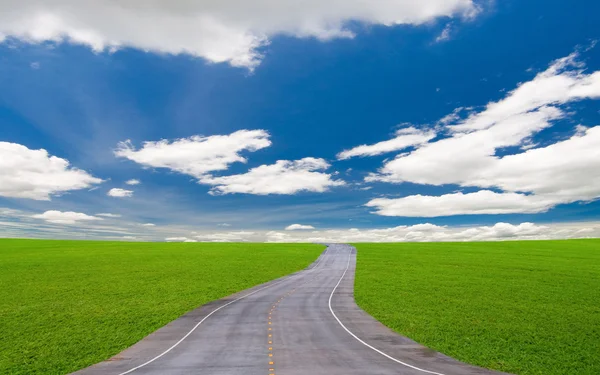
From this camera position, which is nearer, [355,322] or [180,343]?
[180,343]

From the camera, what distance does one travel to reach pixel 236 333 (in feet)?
89.0

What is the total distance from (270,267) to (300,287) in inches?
819

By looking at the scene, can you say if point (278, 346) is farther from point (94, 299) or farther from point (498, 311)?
point (94, 299)

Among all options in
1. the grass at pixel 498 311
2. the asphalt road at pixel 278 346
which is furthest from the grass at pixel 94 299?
the grass at pixel 498 311

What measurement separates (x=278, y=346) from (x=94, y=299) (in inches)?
1050

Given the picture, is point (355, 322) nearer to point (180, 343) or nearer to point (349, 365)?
point (349, 365)

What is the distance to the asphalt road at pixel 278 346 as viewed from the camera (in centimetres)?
2027

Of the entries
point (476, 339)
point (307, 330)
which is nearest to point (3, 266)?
point (307, 330)

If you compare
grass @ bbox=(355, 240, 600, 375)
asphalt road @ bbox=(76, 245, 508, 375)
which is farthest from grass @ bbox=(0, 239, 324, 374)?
grass @ bbox=(355, 240, 600, 375)

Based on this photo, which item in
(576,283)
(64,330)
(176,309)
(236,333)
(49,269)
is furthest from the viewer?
(49,269)

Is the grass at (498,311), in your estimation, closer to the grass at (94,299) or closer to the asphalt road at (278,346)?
the asphalt road at (278,346)

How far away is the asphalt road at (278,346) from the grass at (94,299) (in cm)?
261

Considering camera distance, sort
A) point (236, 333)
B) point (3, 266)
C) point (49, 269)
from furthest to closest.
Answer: point (3, 266), point (49, 269), point (236, 333)

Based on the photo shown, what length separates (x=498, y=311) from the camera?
115 ft
